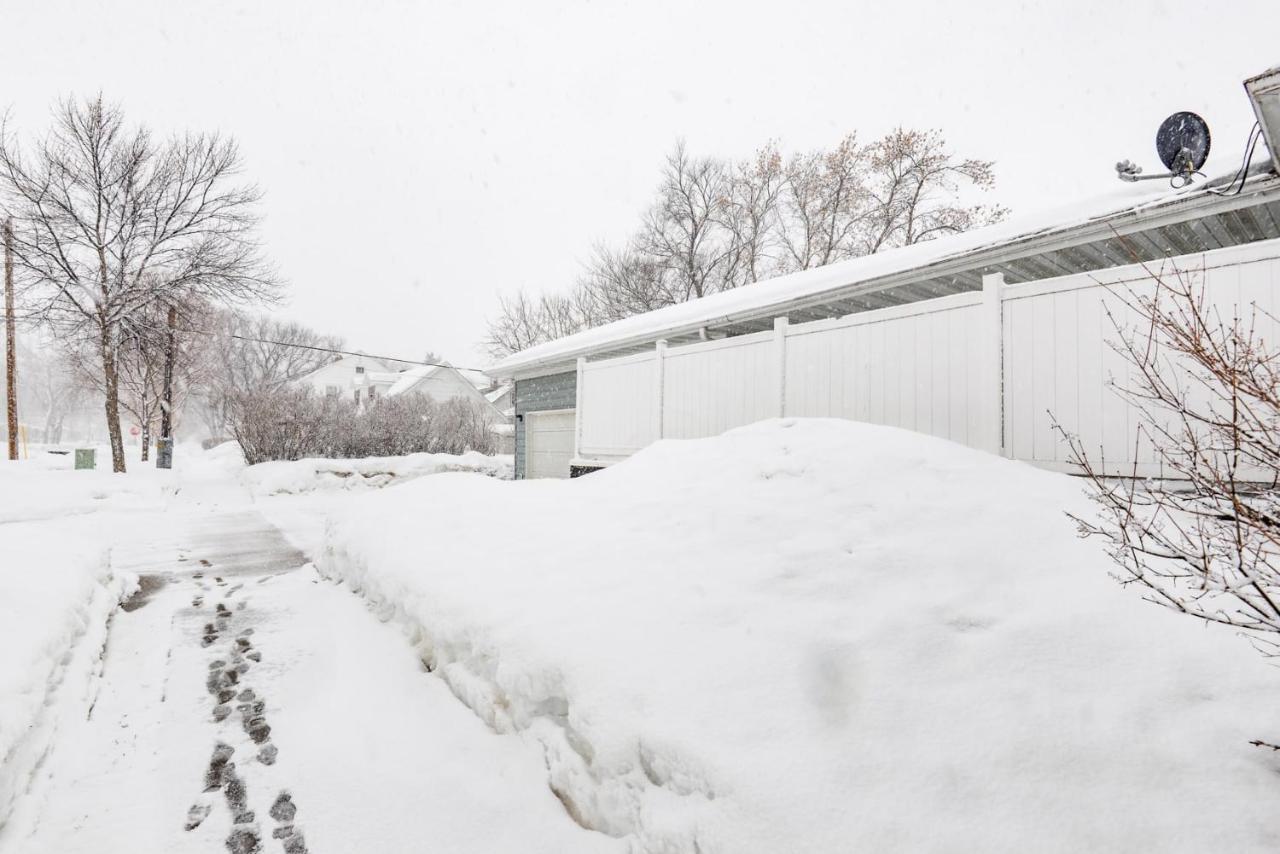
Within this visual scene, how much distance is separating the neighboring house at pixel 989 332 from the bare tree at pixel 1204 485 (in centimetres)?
21

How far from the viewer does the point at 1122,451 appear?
3.66m

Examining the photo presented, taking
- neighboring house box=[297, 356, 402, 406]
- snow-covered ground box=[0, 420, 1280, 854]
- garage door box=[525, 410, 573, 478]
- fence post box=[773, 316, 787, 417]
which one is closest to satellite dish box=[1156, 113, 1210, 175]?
snow-covered ground box=[0, 420, 1280, 854]

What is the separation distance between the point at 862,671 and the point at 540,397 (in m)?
10.6

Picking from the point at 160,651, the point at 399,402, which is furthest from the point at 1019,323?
→ the point at 399,402

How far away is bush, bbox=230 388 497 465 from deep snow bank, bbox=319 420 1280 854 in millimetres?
15133

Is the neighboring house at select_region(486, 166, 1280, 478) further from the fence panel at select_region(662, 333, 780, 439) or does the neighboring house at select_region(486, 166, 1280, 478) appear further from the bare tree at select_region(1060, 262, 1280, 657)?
the bare tree at select_region(1060, 262, 1280, 657)

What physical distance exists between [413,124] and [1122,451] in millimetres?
131988

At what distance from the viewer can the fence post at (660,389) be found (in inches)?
289

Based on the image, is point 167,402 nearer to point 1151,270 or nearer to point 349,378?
point 1151,270

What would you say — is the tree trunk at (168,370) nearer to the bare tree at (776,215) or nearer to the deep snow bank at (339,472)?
the deep snow bank at (339,472)

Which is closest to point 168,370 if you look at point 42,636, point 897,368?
point 42,636

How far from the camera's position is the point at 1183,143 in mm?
4340

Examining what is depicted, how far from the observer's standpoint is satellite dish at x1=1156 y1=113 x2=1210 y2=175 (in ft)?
14.0

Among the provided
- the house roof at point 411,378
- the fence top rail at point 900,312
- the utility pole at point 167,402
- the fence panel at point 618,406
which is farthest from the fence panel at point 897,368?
the house roof at point 411,378
